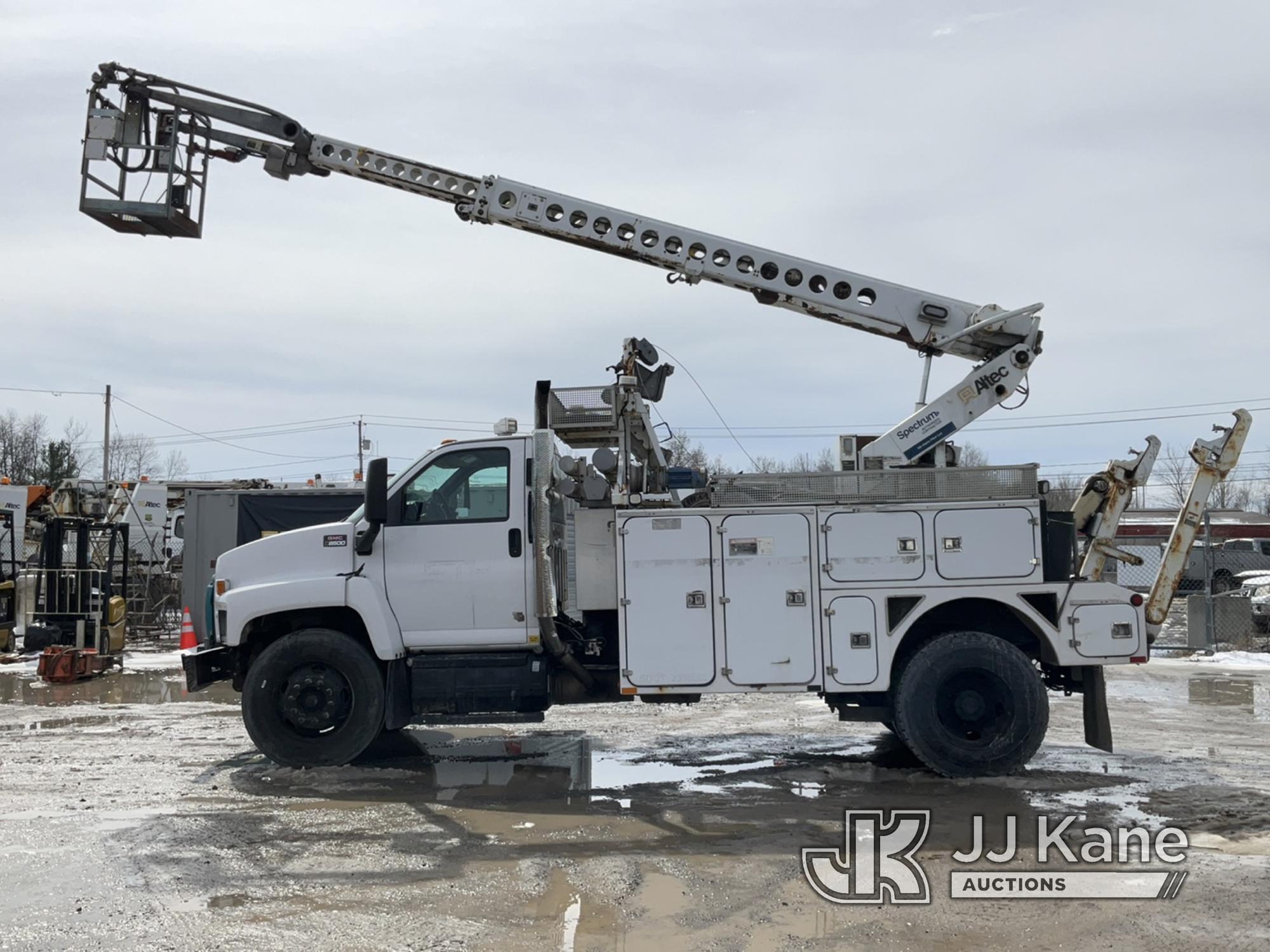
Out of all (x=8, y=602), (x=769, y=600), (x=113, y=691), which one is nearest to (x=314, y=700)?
(x=769, y=600)

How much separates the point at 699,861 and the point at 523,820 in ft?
4.83

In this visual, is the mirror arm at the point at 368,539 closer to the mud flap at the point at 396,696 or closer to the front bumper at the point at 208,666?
the mud flap at the point at 396,696

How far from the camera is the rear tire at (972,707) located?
7906 millimetres

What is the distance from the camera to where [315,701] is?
8375mm

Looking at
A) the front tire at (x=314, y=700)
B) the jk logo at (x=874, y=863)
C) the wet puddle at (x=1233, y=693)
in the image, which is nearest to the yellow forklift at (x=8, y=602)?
the front tire at (x=314, y=700)

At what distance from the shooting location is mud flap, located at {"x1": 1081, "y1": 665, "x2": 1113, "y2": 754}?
8.12 m

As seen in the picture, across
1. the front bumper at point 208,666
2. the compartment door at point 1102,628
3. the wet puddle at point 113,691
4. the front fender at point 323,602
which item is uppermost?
the front fender at point 323,602

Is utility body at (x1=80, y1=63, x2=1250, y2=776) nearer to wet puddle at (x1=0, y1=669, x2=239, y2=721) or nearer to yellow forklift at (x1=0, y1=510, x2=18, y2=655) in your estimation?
wet puddle at (x1=0, y1=669, x2=239, y2=721)

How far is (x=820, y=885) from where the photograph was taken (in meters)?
5.55

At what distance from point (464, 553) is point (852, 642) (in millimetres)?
3022

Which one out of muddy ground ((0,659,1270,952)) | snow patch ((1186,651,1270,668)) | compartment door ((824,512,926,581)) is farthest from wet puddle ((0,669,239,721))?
snow patch ((1186,651,1270,668))

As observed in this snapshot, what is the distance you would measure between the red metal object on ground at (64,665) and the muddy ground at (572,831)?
11.9 feet

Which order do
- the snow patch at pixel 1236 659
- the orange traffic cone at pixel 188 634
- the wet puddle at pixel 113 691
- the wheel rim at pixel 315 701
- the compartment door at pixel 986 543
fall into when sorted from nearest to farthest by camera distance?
the compartment door at pixel 986 543
the wheel rim at pixel 315 701
the orange traffic cone at pixel 188 634
the wet puddle at pixel 113 691
the snow patch at pixel 1236 659

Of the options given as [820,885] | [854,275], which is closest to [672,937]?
[820,885]
